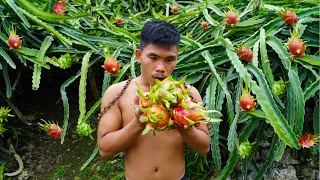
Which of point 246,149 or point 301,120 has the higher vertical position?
point 301,120

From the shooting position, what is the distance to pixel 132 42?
7.79 feet

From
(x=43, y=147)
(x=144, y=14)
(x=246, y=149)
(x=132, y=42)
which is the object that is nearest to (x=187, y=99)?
(x=246, y=149)

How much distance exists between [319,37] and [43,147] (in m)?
Answer: 1.76

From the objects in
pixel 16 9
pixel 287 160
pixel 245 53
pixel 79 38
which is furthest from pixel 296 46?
pixel 16 9

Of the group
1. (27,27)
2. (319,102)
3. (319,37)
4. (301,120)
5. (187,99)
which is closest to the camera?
(187,99)

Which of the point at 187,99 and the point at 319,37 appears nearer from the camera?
the point at 187,99

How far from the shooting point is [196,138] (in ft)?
3.85

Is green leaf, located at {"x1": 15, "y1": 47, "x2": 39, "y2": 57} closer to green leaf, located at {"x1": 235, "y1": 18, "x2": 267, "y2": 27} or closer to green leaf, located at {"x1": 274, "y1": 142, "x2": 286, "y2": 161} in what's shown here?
green leaf, located at {"x1": 235, "y1": 18, "x2": 267, "y2": 27}

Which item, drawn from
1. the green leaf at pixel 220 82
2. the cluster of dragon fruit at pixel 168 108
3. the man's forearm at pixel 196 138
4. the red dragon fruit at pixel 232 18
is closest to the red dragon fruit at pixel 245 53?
the green leaf at pixel 220 82

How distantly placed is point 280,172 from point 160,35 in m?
1.11

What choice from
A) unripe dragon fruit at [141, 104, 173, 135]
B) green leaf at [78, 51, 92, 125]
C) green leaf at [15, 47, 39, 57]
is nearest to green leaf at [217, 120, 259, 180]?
green leaf at [78, 51, 92, 125]

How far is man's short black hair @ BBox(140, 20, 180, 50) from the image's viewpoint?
1.22 metres

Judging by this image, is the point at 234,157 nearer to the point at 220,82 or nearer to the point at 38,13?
the point at 220,82

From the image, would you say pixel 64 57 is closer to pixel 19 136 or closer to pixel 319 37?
pixel 19 136
